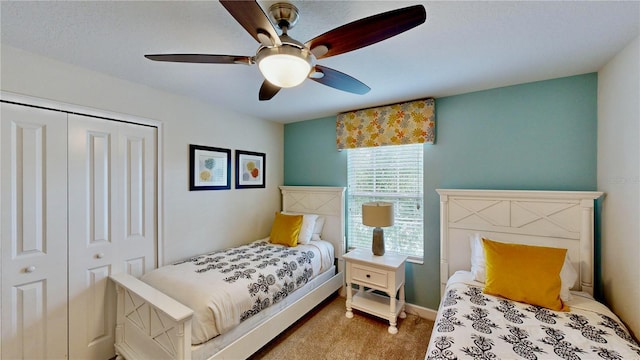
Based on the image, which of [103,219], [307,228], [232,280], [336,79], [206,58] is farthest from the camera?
[307,228]

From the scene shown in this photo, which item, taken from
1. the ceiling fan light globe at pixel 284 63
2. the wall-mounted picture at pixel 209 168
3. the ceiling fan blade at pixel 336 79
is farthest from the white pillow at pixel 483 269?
the wall-mounted picture at pixel 209 168

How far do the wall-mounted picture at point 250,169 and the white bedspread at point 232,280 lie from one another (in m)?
0.84

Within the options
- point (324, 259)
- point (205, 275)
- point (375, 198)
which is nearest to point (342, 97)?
point (375, 198)

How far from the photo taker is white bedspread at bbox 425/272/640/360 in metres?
1.24

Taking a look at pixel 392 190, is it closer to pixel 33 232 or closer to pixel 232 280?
pixel 232 280

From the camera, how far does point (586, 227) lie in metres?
1.96

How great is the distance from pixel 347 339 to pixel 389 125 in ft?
7.22

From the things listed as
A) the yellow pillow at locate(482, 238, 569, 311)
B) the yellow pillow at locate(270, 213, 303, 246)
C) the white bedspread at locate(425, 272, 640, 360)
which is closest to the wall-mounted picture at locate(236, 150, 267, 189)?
the yellow pillow at locate(270, 213, 303, 246)

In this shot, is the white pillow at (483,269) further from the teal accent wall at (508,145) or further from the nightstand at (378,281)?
the nightstand at (378,281)

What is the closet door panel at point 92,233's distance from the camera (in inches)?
75.8

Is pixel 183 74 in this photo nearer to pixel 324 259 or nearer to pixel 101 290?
pixel 101 290

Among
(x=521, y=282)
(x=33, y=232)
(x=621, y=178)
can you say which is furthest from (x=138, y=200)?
(x=621, y=178)

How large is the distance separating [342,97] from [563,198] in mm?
2066

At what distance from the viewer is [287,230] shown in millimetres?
3059
